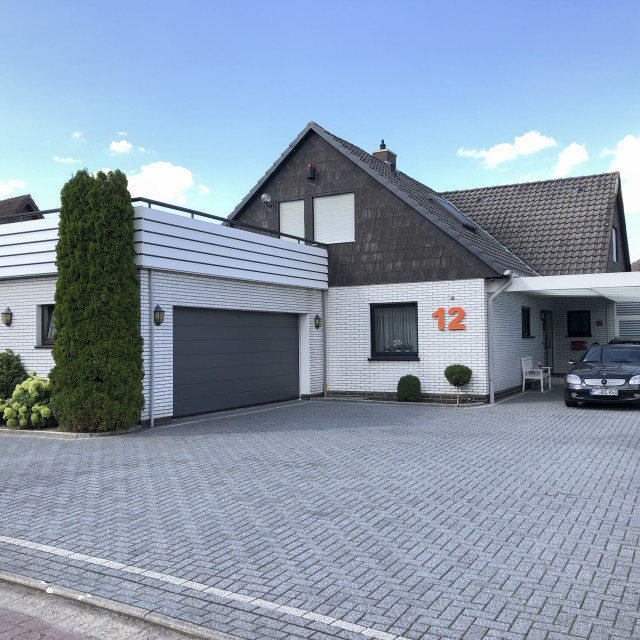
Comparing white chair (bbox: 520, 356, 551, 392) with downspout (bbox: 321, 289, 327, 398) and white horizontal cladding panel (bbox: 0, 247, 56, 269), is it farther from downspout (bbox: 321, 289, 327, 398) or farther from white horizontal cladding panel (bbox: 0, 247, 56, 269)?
white horizontal cladding panel (bbox: 0, 247, 56, 269)

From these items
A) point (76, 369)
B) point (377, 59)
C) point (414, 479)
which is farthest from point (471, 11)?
point (76, 369)

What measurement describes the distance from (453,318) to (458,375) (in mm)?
1394

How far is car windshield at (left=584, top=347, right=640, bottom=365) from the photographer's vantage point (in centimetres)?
1433

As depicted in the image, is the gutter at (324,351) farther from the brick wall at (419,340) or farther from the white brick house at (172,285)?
the white brick house at (172,285)

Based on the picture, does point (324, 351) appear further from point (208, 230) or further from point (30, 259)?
point (30, 259)

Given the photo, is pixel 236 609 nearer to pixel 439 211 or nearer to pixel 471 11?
pixel 471 11

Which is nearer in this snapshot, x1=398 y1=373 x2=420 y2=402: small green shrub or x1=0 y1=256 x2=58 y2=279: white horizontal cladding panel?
x1=0 y1=256 x2=58 y2=279: white horizontal cladding panel

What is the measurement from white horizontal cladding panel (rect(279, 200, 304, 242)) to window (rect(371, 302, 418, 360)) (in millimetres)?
3169

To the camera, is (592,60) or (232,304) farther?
(232,304)

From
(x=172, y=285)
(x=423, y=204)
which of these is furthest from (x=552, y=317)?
(x=172, y=285)

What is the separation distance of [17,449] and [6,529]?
440 cm

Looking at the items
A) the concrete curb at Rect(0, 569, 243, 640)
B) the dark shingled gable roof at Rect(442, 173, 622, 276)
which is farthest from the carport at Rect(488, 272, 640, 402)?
the concrete curb at Rect(0, 569, 243, 640)

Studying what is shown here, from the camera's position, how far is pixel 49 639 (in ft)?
12.3

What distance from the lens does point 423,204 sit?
685 inches
